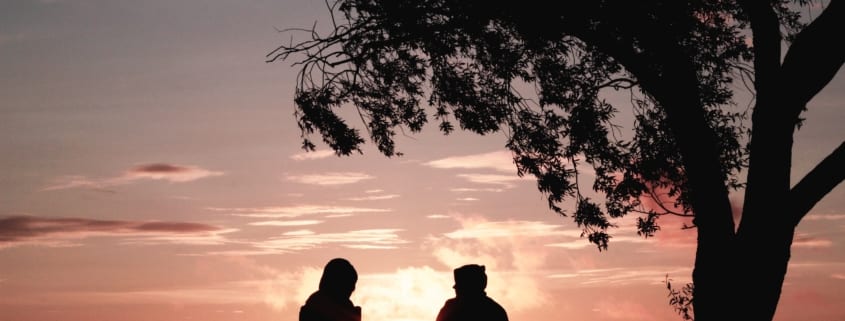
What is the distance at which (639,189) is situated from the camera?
17.9 m

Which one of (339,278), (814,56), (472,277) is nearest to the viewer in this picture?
(339,278)

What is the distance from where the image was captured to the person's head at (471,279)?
9.78 metres

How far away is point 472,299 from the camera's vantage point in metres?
→ 9.88

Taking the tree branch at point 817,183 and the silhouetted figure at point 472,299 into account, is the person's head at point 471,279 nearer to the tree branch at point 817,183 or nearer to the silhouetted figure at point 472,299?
the silhouetted figure at point 472,299

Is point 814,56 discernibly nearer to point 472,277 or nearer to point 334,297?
point 472,277

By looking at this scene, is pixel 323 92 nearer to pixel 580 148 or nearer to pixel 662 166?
pixel 580 148

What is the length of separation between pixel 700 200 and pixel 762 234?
1.07 metres

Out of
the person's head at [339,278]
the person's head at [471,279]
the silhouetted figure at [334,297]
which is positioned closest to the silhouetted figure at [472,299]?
the person's head at [471,279]

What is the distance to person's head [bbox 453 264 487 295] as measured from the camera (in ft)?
32.1

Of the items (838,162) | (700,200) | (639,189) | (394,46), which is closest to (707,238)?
(700,200)

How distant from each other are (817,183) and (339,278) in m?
8.22

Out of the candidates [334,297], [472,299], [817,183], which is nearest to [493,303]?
[472,299]

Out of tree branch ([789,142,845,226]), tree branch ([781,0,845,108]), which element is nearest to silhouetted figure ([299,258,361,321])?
tree branch ([789,142,845,226])

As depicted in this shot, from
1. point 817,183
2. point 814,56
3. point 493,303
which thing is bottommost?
point 493,303
